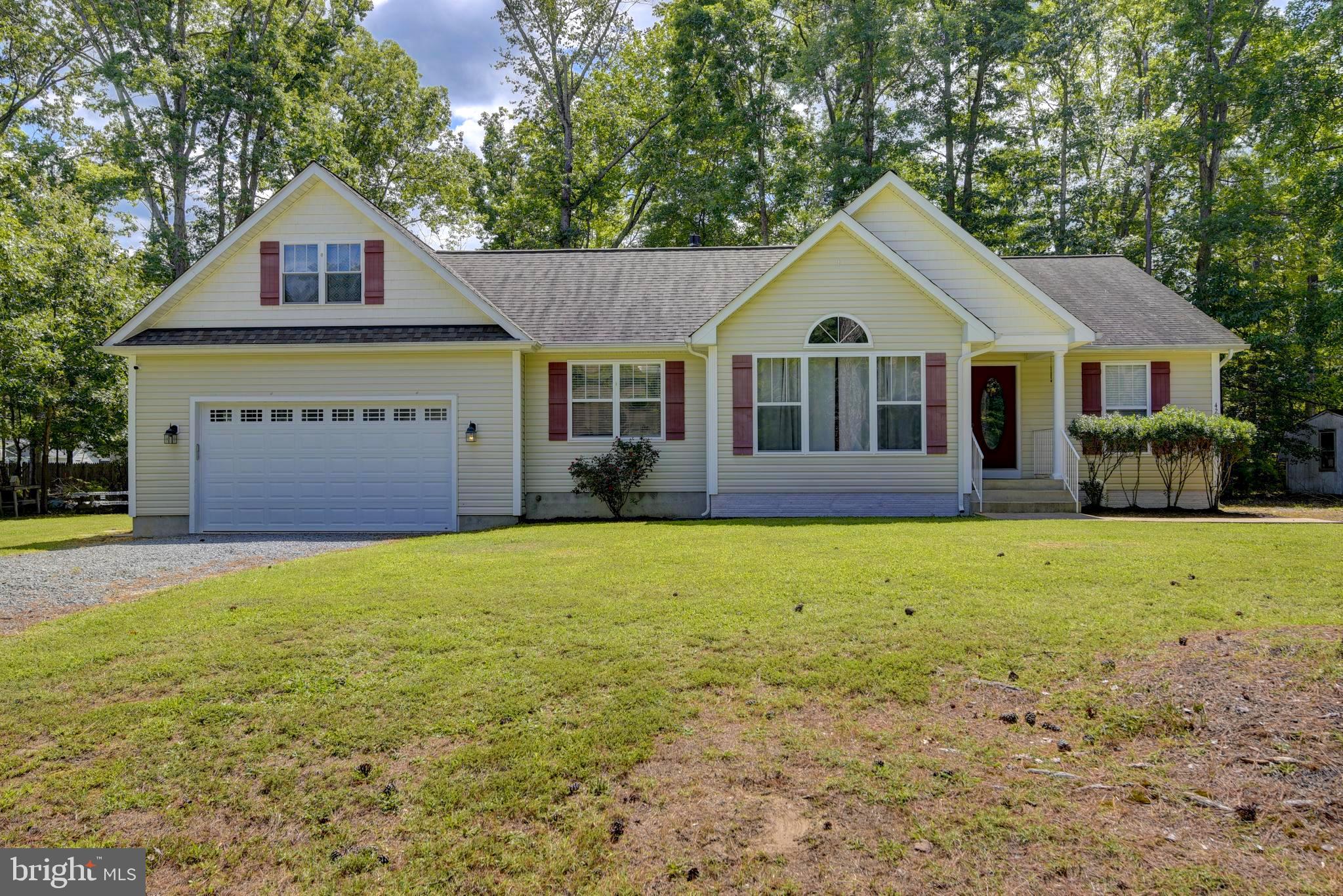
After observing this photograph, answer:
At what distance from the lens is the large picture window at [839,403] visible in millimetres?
12727

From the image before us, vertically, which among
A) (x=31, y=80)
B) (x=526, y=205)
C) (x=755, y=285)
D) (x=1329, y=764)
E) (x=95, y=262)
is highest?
(x=31, y=80)

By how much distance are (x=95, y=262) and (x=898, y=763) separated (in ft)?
82.3

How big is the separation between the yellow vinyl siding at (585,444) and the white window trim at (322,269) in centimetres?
320

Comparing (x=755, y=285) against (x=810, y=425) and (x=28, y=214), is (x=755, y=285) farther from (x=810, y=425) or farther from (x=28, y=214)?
(x=28, y=214)

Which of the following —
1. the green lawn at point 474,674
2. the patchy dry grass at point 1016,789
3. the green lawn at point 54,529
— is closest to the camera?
the patchy dry grass at point 1016,789

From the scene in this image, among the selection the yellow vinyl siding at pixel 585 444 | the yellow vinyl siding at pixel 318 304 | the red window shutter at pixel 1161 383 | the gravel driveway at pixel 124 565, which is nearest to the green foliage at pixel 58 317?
the yellow vinyl siding at pixel 318 304

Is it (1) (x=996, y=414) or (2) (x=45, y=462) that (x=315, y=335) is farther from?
(2) (x=45, y=462)

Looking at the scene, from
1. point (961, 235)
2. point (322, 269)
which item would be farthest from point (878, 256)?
point (322, 269)

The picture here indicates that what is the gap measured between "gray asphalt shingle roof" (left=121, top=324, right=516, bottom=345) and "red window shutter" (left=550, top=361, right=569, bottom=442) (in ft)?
4.21

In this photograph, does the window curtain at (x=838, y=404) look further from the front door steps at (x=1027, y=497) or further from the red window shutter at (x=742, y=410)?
the front door steps at (x=1027, y=497)

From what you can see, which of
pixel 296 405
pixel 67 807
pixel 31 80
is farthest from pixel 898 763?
pixel 31 80

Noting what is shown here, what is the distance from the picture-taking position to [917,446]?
41.8 ft

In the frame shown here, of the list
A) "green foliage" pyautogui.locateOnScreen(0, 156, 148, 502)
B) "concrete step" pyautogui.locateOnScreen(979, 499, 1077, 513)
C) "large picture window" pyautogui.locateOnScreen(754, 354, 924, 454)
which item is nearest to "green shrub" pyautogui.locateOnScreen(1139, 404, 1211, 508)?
"concrete step" pyautogui.locateOnScreen(979, 499, 1077, 513)
